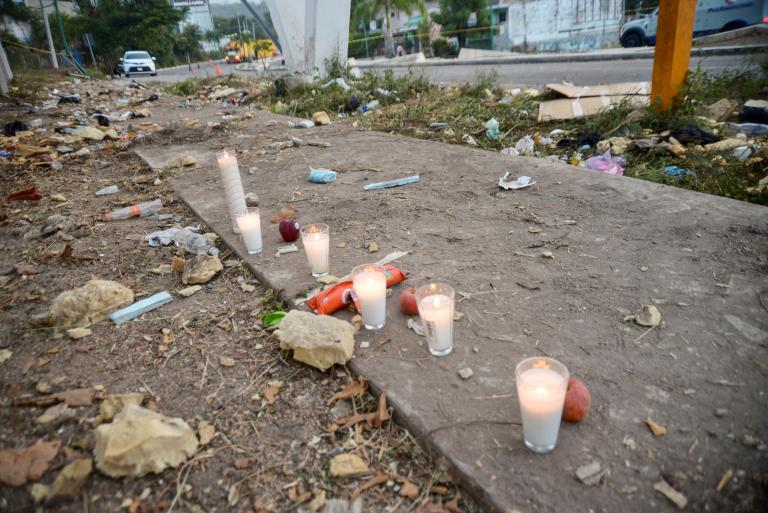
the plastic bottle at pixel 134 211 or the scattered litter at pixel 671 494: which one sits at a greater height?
the plastic bottle at pixel 134 211

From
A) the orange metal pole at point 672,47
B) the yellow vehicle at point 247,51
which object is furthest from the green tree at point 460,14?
the orange metal pole at point 672,47

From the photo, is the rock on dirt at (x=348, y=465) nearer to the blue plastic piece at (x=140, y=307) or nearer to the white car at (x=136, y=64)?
the blue plastic piece at (x=140, y=307)

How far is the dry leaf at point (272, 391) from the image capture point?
1591mm

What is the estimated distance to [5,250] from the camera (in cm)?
286

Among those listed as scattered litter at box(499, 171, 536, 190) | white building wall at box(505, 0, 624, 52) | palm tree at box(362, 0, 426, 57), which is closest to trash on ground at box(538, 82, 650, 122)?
scattered litter at box(499, 171, 536, 190)

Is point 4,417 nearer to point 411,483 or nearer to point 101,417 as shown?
point 101,417

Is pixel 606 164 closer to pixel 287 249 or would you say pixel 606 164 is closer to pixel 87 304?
pixel 287 249

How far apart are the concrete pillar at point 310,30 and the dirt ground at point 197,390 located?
7.65 m

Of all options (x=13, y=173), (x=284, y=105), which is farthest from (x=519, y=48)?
(x=13, y=173)

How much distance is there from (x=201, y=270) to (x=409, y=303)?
3.89ft

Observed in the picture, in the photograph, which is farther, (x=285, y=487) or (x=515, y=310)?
(x=515, y=310)

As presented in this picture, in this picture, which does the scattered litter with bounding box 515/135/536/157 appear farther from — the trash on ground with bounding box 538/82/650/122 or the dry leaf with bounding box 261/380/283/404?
the dry leaf with bounding box 261/380/283/404

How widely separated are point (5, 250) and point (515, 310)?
10.4 ft

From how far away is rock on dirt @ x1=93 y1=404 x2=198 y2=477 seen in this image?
128 centimetres
